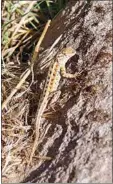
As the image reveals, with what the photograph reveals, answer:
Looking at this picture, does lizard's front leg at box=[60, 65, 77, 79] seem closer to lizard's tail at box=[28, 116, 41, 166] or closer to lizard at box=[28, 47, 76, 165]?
lizard at box=[28, 47, 76, 165]

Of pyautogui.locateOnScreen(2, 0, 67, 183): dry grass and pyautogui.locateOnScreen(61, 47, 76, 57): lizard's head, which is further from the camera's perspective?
pyautogui.locateOnScreen(61, 47, 76, 57): lizard's head

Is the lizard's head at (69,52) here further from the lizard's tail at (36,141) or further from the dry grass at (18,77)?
the lizard's tail at (36,141)

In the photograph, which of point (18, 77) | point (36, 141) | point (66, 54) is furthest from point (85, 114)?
point (18, 77)

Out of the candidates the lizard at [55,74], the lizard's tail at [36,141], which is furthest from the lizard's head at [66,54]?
the lizard's tail at [36,141]

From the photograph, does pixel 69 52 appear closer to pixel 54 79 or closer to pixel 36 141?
pixel 54 79

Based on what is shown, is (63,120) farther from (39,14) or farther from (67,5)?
(39,14)

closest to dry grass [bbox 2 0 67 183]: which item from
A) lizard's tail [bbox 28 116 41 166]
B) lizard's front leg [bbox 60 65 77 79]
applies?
lizard's tail [bbox 28 116 41 166]
